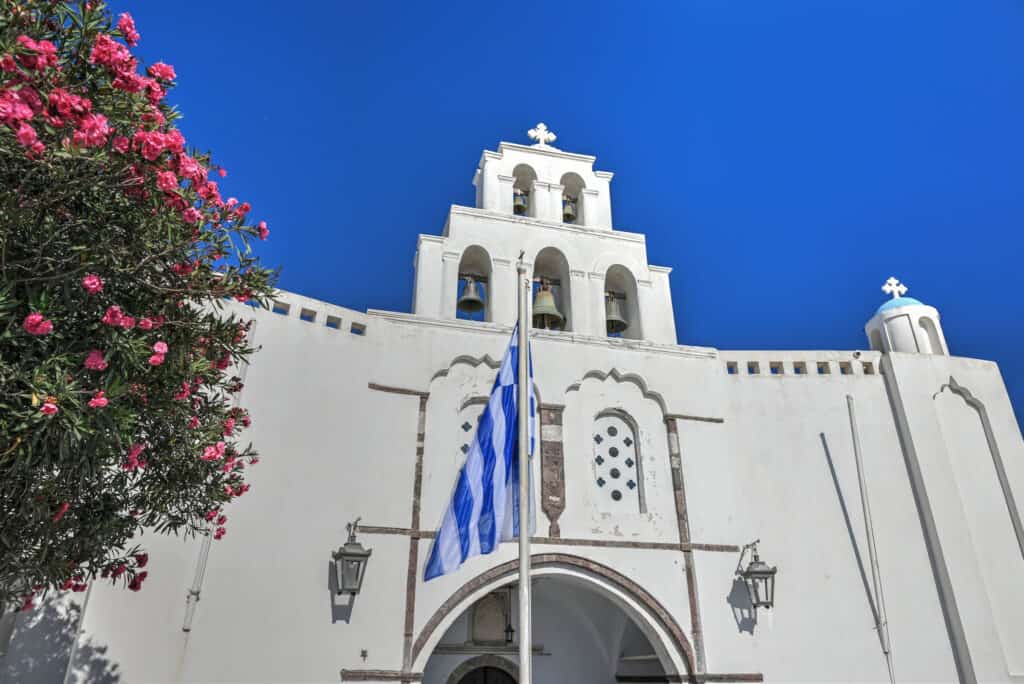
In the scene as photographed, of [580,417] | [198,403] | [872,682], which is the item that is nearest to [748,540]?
[872,682]

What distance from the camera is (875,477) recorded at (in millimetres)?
10664

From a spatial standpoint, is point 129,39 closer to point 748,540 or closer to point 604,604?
point 748,540

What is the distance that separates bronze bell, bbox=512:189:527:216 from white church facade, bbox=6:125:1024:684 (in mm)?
424

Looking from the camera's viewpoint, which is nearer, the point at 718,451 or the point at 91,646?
the point at 91,646

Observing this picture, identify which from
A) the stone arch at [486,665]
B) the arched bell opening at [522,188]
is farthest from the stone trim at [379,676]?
the arched bell opening at [522,188]

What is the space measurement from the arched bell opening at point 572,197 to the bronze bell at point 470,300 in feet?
8.22

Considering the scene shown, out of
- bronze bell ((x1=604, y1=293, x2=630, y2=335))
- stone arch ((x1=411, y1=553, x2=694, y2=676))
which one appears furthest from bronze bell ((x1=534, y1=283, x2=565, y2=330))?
stone arch ((x1=411, y1=553, x2=694, y2=676))

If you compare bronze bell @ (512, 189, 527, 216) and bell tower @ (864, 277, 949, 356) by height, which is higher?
bronze bell @ (512, 189, 527, 216)

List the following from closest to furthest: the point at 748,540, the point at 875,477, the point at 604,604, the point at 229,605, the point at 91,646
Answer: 1. the point at 91,646
2. the point at 229,605
3. the point at 748,540
4. the point at 875,477
5. the point at 604,604

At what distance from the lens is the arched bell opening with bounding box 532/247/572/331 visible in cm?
1055

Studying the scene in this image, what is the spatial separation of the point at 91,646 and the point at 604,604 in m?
7.75

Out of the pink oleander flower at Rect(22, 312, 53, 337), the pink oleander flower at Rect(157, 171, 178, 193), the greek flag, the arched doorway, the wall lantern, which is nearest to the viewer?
the pink oleander flower at Rect(22, 312, 53, 337)

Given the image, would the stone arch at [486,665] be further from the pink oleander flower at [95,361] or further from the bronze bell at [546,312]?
the pink oleander flower at [95,361]

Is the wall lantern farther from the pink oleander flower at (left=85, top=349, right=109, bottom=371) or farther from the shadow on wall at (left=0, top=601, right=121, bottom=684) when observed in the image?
the pink oleander flower at (left=85, top=349, right=109, bottom=371)
